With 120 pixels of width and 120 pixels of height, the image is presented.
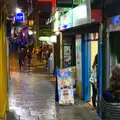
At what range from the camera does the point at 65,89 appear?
1313 cm

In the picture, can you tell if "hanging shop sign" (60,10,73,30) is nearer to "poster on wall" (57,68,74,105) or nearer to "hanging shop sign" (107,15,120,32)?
"poster on wall" (57,68,74,105)

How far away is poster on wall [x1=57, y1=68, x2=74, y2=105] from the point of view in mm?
13102

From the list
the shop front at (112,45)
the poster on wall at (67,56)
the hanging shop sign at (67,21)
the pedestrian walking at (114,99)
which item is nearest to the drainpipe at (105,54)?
the shop front at (112,45)

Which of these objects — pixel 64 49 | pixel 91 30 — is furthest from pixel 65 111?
pixel 64 49

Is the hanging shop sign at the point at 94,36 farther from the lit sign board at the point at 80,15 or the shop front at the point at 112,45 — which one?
the shop front at the point at 112,45

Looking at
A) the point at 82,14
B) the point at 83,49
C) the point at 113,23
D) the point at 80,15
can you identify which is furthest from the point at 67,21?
the point at 113,23

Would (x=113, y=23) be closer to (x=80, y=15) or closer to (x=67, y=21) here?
(x=80, y=15)

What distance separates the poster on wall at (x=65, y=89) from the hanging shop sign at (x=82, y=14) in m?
1.95

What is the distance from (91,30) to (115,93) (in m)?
7.82

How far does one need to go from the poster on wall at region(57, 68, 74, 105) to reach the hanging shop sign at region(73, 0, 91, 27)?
1.95m

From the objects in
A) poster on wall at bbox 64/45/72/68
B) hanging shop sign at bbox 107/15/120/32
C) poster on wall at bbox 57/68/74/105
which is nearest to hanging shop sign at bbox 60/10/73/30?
poster on wall at bbox 64/45/72/68

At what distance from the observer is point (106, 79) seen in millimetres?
10836

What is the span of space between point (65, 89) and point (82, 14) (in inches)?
108

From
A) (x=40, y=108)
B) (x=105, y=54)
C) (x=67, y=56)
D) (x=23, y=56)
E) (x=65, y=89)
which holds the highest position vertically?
(x=105, y=54)
